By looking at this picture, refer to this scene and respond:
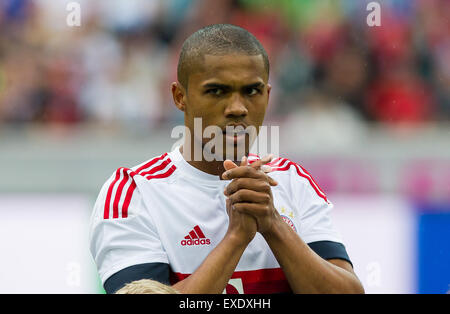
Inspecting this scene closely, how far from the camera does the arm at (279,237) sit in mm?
2459

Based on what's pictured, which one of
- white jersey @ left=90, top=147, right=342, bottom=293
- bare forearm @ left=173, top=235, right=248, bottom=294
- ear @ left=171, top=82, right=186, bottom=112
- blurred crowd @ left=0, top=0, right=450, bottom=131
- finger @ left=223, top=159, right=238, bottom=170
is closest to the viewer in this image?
bare forearm @ left=173, top=235, right=248, bottom=294

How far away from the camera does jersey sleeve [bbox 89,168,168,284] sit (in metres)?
2.58

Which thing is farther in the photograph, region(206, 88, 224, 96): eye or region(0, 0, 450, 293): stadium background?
region(0, 0, 450, 293): stadium background

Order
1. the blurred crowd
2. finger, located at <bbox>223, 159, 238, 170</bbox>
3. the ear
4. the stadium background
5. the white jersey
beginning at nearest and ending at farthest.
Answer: finger, located at <bbox>223, 159, 238, 170</bbox> < the white jersey < the ear < the stadium background < the blurred crowd

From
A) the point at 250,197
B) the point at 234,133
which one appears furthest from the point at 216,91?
the point at 250,197

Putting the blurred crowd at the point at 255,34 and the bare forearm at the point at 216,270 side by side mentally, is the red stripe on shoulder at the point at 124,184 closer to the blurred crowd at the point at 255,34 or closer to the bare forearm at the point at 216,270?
the bare forearm at the point at 216,270

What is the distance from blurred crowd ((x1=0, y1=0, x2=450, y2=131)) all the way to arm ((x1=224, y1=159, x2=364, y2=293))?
455 centimetres

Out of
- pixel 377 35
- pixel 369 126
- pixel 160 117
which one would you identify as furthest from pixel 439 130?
pixel 160 117

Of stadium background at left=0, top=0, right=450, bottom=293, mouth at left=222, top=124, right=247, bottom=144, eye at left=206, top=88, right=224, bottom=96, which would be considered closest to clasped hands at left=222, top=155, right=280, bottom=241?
mouth at left=222, top=124, right=247, bottom=144

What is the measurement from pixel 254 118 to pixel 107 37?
5.42m

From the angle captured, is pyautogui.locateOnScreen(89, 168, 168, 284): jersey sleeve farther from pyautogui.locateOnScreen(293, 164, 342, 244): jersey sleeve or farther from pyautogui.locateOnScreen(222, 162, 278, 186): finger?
pyautogui.locateOnScreen(293, 164, 342, 244): jersey sleeve

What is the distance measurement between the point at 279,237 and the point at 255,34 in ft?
18.1

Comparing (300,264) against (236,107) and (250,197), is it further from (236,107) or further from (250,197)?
(236,107)
